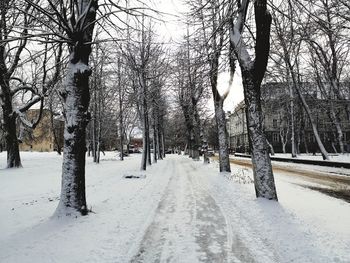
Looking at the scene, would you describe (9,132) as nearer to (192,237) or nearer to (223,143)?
(223,143)

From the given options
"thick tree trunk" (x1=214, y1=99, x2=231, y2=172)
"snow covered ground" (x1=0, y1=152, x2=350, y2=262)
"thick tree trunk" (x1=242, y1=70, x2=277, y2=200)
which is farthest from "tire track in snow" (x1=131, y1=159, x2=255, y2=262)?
"thick tree trunk" (x1=214, y1=99, x2=231, y2=172)

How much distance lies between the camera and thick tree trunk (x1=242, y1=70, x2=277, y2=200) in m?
8.97

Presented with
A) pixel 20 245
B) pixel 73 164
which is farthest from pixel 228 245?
pixel 73 164

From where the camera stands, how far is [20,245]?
17.6 feet

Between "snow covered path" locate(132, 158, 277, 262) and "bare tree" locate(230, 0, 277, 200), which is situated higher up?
"bare tree" locate(230, 0, 277, 200)

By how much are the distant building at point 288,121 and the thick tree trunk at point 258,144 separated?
681 inches

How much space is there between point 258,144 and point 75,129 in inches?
189

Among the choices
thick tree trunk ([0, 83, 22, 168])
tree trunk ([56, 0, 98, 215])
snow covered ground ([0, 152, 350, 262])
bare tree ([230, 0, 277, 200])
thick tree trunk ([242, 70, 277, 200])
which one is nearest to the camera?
snow covered ground ([0, 152, 350, 262])

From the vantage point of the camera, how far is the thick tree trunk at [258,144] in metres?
8.97

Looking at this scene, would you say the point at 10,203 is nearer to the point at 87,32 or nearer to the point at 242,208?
the point at 87,32

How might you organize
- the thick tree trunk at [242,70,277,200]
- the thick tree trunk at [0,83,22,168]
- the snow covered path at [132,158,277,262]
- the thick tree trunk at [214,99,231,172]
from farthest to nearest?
1. the thick tree trunk at [0,83,22,168]
2. the thick tree trunk at [214,99,231,172]
3. the thick tree trunk at [242,70,277,200]
4. the snow covered path at [132,158,277,262]

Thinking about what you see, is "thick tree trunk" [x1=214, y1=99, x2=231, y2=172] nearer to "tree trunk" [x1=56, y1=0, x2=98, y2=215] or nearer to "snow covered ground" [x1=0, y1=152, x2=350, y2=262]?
"snow covered ground" [x1=0, y1=152, x2=350, y2=262]

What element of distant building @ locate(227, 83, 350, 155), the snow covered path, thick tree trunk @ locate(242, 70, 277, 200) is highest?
distant building @ locate(227, 83, 350, 155)

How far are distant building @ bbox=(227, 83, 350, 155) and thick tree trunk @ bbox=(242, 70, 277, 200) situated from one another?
17.3 m
